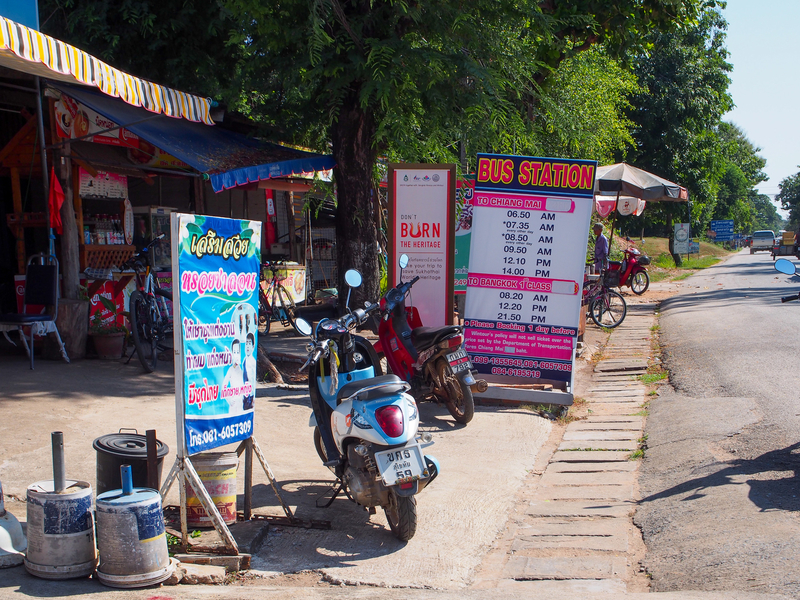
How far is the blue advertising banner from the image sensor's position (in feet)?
13.3

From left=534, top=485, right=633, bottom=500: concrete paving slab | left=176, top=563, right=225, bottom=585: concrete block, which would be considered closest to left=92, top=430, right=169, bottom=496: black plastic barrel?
left=176, top=563, right=225, bottom=585: concrete block

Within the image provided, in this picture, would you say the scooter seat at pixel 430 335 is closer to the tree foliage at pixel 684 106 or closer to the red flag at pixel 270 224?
the red flag at pixel 270 224

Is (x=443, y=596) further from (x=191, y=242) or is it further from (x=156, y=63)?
(x=156, y=63)

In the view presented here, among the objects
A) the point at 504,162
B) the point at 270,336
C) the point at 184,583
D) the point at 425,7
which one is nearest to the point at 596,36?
the point at 425,7

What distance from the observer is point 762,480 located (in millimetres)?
5105

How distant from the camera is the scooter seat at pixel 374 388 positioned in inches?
175

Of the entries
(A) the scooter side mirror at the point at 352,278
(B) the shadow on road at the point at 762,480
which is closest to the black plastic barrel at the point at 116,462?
(A) the scooter side mirror at the point at 352,278

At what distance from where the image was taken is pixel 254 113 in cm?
1143

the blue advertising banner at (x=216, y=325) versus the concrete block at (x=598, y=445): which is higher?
the blue advertising banner at (x=216, y=325)

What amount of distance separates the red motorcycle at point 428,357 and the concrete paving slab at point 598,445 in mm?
973

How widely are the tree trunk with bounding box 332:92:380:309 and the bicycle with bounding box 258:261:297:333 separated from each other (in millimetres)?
2237

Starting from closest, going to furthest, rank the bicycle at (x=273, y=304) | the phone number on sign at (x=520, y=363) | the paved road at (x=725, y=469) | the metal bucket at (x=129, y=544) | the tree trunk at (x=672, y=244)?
the metal bucket at (x=129, y=544) < the paved road at (x=725, y=469) < the phone number on sign at (x=520, y=363) < the bicycle at (x=273, y=304) < the tree trunk at (x=672, y=244)

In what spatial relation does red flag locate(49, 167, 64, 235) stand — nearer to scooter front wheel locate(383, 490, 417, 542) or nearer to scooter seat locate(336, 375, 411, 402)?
scooter seat locate(336, 375, 411, 402)

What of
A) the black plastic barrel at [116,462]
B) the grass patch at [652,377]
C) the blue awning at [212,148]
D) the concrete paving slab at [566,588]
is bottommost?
the grass patch at [652,377]
